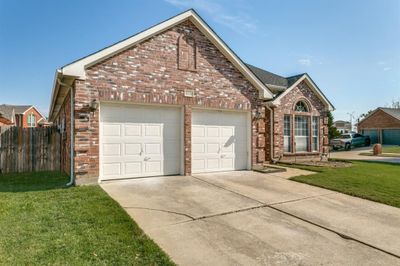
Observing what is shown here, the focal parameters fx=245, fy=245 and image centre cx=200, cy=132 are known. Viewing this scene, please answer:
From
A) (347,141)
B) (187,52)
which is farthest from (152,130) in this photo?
(347,141)

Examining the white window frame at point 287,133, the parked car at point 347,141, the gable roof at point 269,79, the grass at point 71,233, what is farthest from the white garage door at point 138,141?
the parked car at point 347,141

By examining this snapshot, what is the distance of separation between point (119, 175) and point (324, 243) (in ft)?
20.0

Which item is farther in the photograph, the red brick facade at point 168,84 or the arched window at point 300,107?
the arched window at point 300,107

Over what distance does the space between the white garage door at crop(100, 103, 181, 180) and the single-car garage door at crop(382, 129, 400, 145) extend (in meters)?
35.9

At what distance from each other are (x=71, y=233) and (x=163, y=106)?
543 centimetres

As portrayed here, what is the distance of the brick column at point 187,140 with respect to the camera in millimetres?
8750

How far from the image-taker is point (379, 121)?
34312mm

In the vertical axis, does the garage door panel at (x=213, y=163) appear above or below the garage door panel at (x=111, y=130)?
below

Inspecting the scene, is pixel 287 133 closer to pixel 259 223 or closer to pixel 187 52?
pixel 187 52

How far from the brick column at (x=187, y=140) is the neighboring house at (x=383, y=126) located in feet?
115

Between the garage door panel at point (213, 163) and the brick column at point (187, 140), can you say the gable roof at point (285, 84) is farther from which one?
the brick column at point (187, 140)

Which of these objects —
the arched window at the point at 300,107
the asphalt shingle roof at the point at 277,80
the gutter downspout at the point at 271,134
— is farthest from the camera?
the arched window at the point at 300,107

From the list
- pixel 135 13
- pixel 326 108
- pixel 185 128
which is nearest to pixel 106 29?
pixel 135 13

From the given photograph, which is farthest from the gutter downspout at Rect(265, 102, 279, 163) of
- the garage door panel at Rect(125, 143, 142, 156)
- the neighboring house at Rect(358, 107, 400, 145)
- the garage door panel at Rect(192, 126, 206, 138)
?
the neighboring house at Rect(358, 107, 400, 145)
